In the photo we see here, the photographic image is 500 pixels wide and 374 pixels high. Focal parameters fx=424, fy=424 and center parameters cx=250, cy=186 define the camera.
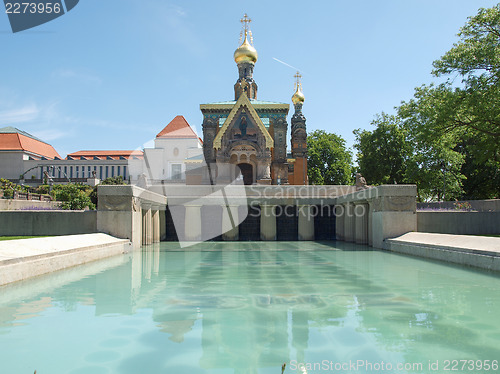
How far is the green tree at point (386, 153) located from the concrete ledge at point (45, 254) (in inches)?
1812

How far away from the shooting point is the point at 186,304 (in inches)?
355

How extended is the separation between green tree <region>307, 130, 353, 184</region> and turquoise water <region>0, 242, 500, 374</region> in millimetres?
68482

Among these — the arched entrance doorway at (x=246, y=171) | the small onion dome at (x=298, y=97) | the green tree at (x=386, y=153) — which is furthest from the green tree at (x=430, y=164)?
the small onion dome at (x=298, y=97)

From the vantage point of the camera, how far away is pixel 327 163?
82.8 meters

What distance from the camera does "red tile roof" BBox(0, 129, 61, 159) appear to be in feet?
346

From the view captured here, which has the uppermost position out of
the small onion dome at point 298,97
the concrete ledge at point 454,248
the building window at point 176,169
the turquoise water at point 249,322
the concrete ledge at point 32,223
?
the small onion dome at point 298,97

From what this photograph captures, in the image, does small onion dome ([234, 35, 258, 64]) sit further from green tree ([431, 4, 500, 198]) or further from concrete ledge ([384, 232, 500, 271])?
concrete ledge ([384, 232, 500, 271])

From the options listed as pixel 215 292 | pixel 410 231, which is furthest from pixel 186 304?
pixel 410 231

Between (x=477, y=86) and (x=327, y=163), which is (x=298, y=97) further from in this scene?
(x=477, y=86)

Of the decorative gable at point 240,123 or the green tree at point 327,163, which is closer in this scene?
the decorative gable at point 240,123

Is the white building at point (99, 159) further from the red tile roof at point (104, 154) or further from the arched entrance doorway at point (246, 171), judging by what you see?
the arched entrance doorway at point (246, 171)

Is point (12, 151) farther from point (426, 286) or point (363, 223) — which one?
point (426, 286)

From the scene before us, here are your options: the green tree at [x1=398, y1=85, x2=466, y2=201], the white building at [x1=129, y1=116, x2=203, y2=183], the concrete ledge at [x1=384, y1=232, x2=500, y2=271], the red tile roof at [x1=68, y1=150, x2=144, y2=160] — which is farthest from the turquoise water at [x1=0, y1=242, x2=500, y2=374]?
the red tile roof at [x1=68, y1=150, x2=144, y2=160]

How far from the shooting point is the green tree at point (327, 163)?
81188 millimetres
